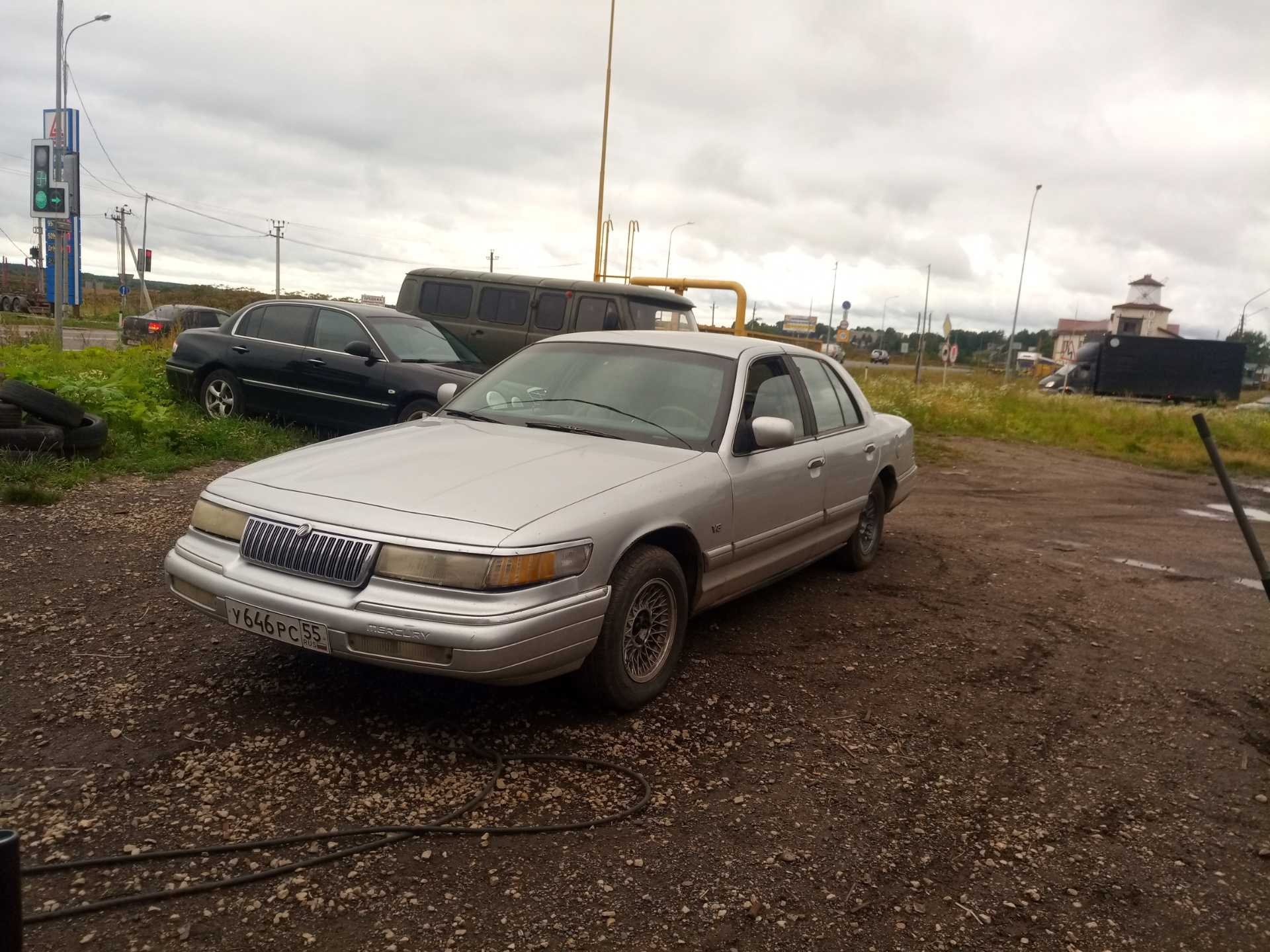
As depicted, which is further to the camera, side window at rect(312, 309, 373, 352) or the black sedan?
side window at rect(312, 309, 373, 352)

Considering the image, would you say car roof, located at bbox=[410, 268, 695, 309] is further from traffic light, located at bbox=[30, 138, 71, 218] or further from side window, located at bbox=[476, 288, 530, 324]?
traffic light, located at bbox=[30, 138, 71, 218]

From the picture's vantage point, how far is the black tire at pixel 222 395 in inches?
395

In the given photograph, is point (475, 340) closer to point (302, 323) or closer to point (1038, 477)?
point (302, 323)

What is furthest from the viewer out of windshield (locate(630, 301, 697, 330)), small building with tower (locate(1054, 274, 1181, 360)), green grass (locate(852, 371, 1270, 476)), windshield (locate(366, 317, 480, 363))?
small building with tower (locate(1054, 274, 1181, 360))

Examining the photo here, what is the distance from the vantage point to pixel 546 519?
336 centimetres

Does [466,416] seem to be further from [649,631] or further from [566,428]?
[649,631]

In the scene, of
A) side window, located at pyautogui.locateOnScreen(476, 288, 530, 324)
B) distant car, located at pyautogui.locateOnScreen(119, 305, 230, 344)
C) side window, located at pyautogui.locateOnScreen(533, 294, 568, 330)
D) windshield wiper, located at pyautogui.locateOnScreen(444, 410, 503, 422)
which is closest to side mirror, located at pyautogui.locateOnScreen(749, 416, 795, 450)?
windshield wiper, located at pyautogui.locateOnScreen(444, 410, 503, 422)

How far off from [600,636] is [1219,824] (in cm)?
225

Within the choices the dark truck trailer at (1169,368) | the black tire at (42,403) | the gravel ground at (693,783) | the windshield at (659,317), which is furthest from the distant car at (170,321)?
the dark truck trailer at (1169,368)

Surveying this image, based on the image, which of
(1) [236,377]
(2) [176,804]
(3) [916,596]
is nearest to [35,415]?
(1) [236,377]

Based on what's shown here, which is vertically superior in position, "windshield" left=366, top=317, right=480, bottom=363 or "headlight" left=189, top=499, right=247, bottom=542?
"windshield" left=366, top=317, right=480, bottom=363

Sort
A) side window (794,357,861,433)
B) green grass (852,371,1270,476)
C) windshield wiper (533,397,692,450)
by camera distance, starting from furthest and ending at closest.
Result: green grass (852,371,1270,476)
side window (794,357,861,433)
windshield wiper (533,397,692,450)

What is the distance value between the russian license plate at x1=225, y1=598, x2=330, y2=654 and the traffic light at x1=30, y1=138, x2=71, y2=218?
11.7 metres

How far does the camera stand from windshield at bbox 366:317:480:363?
380 inches
